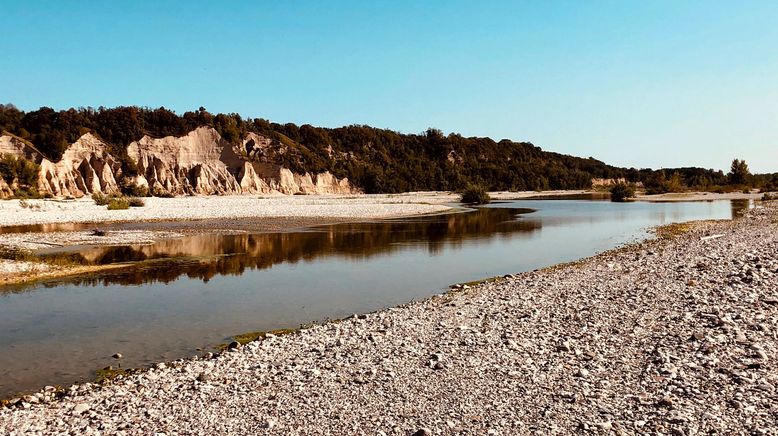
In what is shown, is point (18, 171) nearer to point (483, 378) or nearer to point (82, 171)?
point (82, 171)

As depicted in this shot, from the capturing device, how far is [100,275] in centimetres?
2117

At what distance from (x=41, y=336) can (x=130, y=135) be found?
88786mm

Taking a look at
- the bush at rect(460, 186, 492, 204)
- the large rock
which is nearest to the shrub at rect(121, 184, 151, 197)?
the large rock

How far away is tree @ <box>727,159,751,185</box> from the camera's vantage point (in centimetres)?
12325

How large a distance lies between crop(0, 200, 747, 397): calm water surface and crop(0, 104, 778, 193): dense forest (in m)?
67.8

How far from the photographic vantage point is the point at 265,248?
3075cm

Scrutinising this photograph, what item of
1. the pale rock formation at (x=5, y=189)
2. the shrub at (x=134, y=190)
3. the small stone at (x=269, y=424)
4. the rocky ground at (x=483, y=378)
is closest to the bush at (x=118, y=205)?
the pale rock formation at (x=5, y=189)

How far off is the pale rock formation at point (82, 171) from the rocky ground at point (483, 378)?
7772 centimetres

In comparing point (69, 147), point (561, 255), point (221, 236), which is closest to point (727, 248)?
point (561, 255)

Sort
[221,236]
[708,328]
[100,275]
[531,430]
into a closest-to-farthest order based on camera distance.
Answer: [531,430] < [708,328] < [100,275] < [221,236]

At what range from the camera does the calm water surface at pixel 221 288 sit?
40.2 ft

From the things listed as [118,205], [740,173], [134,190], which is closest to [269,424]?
[118,205]

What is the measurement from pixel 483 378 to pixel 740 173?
140936mm

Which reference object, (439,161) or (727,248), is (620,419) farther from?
(439,161)
